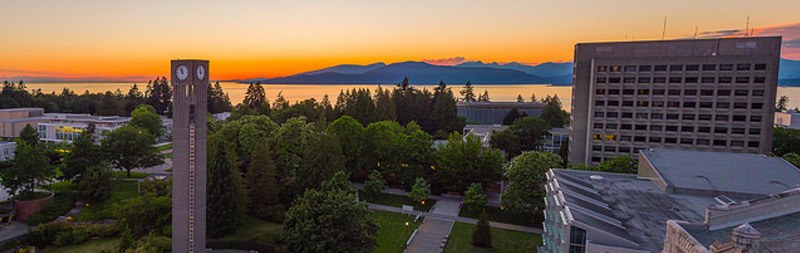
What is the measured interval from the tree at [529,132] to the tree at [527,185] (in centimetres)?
2755

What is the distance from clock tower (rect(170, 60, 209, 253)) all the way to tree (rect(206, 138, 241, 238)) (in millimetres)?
5494

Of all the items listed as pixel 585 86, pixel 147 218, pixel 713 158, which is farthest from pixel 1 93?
pixel 713 158

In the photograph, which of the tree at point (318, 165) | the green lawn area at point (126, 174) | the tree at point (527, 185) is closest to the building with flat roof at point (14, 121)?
the green lawn area at point (126, 174)

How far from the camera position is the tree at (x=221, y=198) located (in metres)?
33.4

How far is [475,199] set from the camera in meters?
39.0

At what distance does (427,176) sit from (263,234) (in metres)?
20.1

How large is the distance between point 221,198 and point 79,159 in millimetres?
20212

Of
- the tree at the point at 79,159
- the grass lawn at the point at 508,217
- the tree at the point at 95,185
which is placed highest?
the tree at the point at 79,159

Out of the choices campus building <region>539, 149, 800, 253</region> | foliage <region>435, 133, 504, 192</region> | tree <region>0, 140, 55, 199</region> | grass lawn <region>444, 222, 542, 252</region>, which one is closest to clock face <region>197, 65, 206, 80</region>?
grass lawn <region>444, 222, 542, 252</region>

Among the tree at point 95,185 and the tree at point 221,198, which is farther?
the tree at point 95,185

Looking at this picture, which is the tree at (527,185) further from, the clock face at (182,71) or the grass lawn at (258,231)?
the clock face at (182,71)

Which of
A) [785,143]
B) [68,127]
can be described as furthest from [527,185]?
[68,127]

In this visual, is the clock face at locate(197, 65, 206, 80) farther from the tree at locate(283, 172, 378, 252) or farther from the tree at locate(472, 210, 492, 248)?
the tree at locate(472, 210, 492, 248)

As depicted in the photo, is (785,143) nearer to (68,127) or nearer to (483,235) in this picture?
(483,235)
